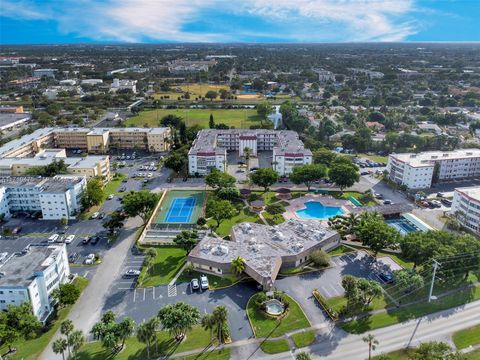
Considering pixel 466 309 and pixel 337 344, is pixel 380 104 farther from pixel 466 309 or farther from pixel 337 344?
pixel 337 344

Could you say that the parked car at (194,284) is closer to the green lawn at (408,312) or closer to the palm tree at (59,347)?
the palm tree at (59,347)

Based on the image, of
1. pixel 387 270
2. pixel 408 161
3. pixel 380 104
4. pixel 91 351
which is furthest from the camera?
pixel 380 104

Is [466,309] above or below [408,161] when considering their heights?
below

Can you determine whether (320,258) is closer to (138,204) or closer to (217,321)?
(217,321)

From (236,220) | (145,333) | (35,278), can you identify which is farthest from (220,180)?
(145,333)

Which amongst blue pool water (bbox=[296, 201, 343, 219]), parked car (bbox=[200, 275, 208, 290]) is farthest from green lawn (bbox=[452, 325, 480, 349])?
blue pool water (bbox=[296, 201, 343, 219])

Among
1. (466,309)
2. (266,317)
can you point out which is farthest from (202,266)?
(466,309)

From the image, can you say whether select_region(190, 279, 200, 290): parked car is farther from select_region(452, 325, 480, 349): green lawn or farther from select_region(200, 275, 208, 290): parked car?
select_region(452, 325, 480, 349): green lawn

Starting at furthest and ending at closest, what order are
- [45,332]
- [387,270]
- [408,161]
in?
[408,161] → [387,270] → [45,332]
